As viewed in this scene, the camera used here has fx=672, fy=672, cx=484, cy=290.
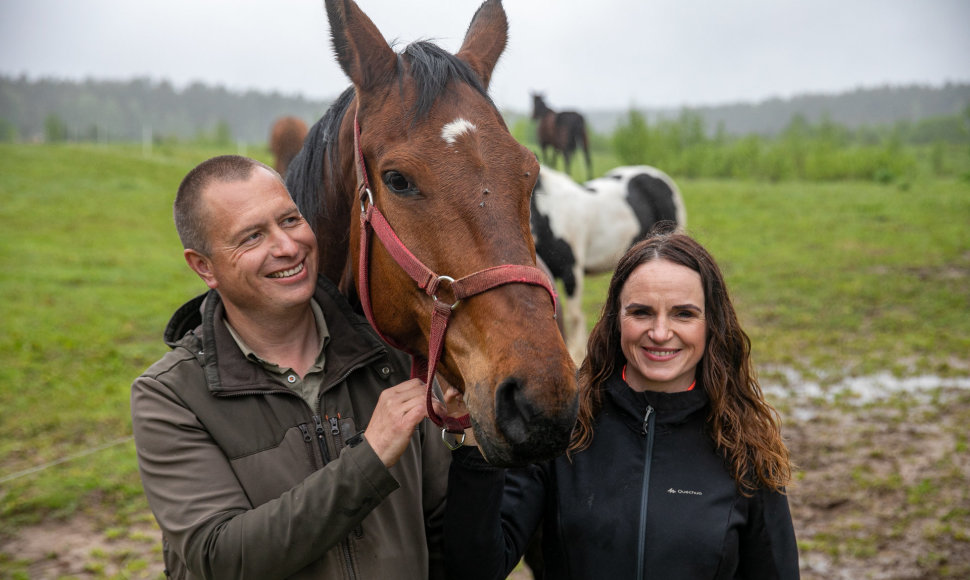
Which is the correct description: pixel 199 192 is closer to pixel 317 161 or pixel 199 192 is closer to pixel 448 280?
pixel 317 161

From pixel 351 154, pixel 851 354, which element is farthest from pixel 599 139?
pixel 351 154

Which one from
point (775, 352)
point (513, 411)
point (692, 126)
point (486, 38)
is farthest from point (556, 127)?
point (692, 126)

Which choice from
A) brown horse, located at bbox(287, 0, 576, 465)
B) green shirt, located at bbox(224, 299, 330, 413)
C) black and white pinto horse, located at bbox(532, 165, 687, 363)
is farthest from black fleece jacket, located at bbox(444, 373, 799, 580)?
black and white pinto horse, located at bbox(532, 165, 687, 363)

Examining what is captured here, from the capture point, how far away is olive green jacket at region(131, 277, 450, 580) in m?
1.37

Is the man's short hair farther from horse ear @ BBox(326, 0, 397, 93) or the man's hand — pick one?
the man's hand

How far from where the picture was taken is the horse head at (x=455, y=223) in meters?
1.32

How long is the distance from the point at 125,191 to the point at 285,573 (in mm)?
21407

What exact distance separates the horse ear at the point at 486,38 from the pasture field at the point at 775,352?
97cm

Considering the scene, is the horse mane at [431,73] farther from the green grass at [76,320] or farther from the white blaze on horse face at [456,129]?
the green grass at [76,320]

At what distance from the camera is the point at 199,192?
1615mm

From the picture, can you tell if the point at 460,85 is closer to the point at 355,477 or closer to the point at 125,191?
the point at 355,477

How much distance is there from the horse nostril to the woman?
11.4 inches

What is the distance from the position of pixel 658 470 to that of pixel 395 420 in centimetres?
76

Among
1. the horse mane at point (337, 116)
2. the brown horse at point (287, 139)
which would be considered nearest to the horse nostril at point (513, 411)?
the horse mane at point (337, 116)
